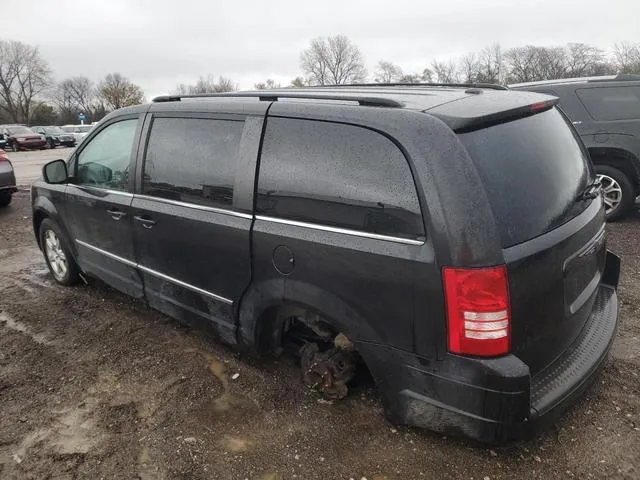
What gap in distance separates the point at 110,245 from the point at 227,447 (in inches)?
79.0

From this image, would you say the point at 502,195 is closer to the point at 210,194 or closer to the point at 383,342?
the point at 383,342

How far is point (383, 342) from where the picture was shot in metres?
2.33

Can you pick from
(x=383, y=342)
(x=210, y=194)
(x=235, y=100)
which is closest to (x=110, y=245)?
(x=210, y=194)

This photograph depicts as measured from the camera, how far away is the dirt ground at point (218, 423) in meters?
2.40

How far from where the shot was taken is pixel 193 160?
313 cm

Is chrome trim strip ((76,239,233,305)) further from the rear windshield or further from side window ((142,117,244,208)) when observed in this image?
the rear windshield

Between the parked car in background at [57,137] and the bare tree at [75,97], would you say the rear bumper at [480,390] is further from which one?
the bare tree at [75,97]

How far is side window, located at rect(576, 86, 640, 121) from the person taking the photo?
20.5ft

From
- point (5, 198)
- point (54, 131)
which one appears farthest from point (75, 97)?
point (5, 198)

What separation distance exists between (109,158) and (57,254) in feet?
5.19

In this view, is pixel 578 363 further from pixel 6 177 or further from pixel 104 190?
pixel 6 177

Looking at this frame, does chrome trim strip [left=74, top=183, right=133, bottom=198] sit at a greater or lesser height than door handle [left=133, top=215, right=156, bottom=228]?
greater

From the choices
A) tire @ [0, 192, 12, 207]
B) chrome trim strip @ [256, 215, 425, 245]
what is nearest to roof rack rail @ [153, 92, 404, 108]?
chrome trim strip @ [256, 215, 425, 245]

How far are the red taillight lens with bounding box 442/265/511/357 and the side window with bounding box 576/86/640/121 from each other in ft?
17.9
